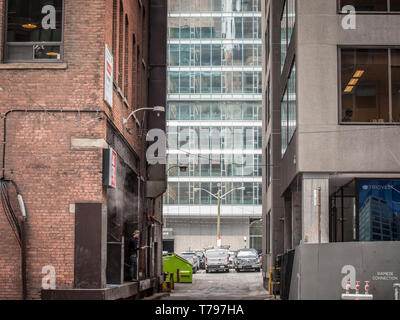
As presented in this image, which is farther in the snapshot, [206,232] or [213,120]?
[206,232]

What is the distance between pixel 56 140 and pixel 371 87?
9.83 meters

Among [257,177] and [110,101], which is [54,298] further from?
[257,177]

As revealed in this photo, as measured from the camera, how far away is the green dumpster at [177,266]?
42031 millimetres

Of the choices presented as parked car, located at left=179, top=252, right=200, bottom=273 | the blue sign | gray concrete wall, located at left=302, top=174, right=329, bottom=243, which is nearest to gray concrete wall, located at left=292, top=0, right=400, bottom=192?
gray concrete wall, located at left=302, top=174, right=329, bottom=243

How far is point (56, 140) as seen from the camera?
17078mm

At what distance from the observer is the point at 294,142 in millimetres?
23031

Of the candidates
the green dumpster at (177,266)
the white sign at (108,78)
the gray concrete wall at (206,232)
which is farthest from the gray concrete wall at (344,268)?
the gray concrete wall at (206,232)

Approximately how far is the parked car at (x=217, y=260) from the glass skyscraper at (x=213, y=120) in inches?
987

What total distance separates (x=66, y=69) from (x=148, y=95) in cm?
1319

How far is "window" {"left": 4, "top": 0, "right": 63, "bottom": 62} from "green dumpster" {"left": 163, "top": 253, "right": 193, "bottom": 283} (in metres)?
26.4

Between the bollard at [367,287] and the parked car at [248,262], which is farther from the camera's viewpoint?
the parked car at [248,262]

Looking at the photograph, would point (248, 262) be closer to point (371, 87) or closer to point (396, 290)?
point (371, 87)

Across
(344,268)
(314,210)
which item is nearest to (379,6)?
(314,210)

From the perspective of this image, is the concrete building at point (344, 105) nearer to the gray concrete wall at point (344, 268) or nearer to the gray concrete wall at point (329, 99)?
the gray concrete wall at point (329, 99)
